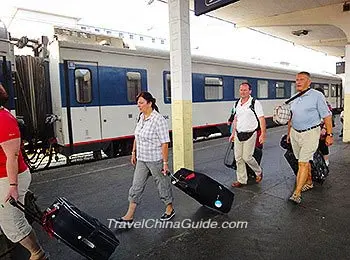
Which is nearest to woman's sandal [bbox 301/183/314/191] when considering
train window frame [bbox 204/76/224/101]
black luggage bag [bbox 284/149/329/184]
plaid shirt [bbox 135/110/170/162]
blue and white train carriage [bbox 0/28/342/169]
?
black luggage bag [bbox 284/149/329/184]

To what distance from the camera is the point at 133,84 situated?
25.5 feet

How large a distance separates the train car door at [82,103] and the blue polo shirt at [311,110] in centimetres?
447

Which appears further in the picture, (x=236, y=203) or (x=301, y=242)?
(x=236, y=203)

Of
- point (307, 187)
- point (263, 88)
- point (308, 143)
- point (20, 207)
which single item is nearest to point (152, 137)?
point (20, 207)

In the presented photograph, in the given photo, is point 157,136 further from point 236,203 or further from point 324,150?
point 324,150

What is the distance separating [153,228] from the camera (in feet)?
11.4

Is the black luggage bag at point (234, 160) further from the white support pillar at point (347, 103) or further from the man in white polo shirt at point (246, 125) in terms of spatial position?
the white support pillar at point (347, 103)

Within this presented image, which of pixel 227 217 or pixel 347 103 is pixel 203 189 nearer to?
pixel 227 217

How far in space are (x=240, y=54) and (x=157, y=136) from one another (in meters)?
19.0

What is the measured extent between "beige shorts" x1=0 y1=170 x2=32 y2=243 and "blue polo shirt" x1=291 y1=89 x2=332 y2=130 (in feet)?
10.8

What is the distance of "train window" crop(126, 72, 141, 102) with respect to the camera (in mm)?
7645

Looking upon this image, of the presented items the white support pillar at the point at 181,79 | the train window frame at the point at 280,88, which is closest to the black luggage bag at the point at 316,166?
the white support pillar at the point at 181,79

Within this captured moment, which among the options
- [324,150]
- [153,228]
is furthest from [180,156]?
[324,150]

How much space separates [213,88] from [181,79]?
4816mm
